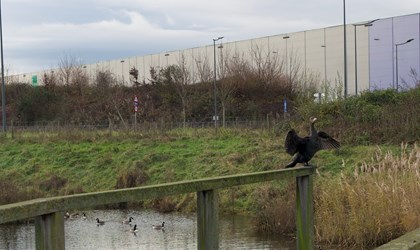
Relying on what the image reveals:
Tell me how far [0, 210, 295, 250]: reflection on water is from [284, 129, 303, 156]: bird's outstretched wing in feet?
20.5

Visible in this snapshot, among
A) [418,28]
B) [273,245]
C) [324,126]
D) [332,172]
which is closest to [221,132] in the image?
[324,126]

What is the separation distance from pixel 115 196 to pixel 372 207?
6.87 meters

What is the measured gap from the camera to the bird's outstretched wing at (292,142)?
546 centimetres

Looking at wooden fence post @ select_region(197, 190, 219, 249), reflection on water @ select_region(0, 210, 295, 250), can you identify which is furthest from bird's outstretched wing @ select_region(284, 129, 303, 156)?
reflection on water @ select_region(0, 210, 295, 250)

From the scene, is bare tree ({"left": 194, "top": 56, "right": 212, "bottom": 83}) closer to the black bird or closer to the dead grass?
the dead grass

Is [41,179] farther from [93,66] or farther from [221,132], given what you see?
[93,66]

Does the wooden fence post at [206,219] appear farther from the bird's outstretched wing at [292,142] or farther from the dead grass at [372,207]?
the dead grass at [372,207]

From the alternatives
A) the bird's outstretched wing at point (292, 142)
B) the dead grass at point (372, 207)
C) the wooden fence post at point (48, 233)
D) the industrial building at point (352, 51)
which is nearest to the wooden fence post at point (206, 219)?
the wooden fence post at point (48, 233)

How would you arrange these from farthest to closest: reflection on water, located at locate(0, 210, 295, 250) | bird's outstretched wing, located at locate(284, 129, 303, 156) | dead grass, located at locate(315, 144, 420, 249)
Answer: reflection on water, located at locate(0, 210, 295, 250)
dead grass, located at locate(315, 144, 420, 249)
bird's outstretched wing, located at locate(284, 129, 303, 156)

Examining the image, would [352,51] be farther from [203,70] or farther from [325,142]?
[325,142]

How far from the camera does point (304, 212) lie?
553cm

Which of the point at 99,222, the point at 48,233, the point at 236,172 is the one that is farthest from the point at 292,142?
the point at 236,172

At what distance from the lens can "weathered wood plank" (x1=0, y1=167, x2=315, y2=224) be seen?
2.94 metres

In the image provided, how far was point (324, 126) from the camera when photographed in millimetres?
22219
